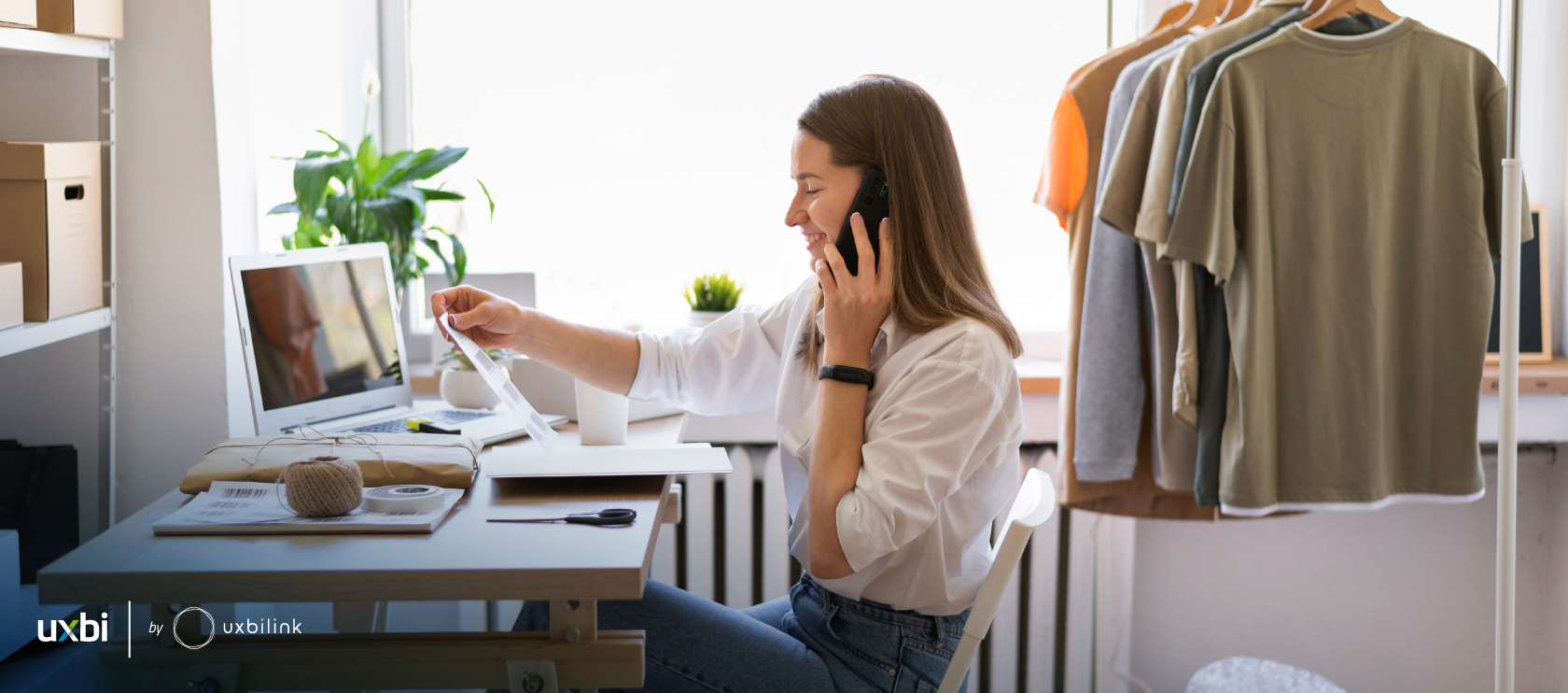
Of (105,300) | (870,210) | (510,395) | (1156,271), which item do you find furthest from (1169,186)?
(105,300)

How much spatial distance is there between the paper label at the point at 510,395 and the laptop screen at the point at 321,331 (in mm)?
327

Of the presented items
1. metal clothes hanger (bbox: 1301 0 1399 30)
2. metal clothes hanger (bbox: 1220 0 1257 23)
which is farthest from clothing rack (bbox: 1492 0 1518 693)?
metal clothes hanger (bbox: 1220 0 1257 23)

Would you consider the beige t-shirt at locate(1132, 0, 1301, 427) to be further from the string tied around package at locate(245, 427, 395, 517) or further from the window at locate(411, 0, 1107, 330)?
the string tied around package at locate(245, 427, 395, 517)

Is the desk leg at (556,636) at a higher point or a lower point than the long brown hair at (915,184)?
lower

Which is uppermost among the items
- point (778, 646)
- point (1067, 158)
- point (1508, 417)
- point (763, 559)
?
point (1067, 158)

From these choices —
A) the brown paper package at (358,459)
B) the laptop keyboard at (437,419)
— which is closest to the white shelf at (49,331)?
the brown paper package at (358,459)

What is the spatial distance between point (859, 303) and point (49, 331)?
3.45ft

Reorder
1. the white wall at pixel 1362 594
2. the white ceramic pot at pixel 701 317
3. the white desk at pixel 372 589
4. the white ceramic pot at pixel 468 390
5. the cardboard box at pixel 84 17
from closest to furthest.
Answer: the white desk at pixel 372 589 → the cardboard box at pixel 84 17 → the white ceramic pot at pixel 468 390 → the white ceramic pot at pixel 701 317 → the white wall at pixel 1362 594

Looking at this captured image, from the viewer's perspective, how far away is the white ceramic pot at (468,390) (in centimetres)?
169

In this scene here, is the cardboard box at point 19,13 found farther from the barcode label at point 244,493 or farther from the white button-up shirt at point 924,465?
the white button-up shirt at point 924,465

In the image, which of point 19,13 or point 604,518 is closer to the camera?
point 604,518

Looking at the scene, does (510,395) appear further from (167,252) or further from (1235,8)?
(1235,8)

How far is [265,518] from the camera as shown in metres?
1.06

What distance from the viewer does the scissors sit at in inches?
42.9
